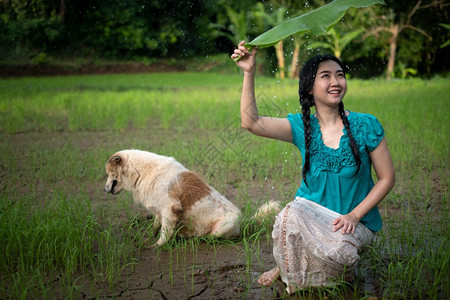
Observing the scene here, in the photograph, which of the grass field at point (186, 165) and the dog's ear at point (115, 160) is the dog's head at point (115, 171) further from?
the grass field at point (186, 165)

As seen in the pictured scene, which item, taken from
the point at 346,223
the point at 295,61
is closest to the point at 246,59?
the point at 346,223

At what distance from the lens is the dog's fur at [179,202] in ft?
10.4

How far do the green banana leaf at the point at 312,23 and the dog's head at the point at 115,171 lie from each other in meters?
1.50

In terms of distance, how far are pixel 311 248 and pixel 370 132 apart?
2.26 feet

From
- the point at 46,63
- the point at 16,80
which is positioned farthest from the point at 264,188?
the point at 46,63

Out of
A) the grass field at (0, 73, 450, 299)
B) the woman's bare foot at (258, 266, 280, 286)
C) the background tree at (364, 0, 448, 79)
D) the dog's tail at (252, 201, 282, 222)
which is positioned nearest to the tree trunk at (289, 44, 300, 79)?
the background tree at (364, 0, 448, 79)

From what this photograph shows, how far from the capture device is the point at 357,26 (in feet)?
55.3

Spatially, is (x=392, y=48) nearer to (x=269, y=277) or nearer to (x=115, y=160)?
(x=115, y=160)

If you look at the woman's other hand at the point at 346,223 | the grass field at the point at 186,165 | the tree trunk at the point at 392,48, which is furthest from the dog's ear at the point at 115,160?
the tree trunk at the point at 392,48

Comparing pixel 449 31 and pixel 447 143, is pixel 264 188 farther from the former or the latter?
pixel 449 31

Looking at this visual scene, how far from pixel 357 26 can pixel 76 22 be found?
10568mm

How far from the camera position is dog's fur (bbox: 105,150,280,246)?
3.17 m

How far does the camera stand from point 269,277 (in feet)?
8.31

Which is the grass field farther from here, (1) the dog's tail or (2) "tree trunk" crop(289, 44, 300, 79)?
(2) "tree trunk" crop(289, 44, 300, 79)
